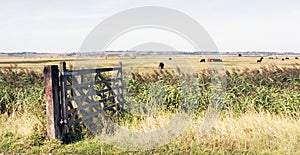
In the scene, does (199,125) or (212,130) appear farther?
(199,125)

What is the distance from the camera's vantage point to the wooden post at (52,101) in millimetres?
7020

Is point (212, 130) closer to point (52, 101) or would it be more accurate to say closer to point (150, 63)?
point (52, 101)

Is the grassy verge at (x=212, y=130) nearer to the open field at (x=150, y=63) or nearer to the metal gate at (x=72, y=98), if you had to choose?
the metal gate at (x=72, y=98)

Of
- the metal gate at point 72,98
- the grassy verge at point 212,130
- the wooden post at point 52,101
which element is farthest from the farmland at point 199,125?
the metal gate at point 72,98

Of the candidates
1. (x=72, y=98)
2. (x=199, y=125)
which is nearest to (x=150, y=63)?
(x=72, y=98)

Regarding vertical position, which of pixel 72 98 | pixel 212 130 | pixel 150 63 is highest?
pixel 150 63

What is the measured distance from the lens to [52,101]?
7035 millimetres

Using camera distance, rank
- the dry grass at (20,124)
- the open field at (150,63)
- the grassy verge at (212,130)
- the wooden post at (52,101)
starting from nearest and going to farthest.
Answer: the grassy verge at (212,130) → the wooden post at (52,101) → the dry grass at (20,124) → the open field at (150,63)

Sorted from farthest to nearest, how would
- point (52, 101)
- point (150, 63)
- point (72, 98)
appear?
point (150, 63)
point (72, 98)
point (52, 101)

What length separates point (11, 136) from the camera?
727 centimetres

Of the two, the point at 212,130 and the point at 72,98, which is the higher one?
the point at 72,98

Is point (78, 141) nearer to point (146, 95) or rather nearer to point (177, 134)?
point (177, 134)

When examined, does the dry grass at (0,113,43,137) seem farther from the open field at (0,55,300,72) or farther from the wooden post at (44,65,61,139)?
the open field at (0,55,300,72)

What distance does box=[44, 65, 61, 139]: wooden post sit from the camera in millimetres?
7020
